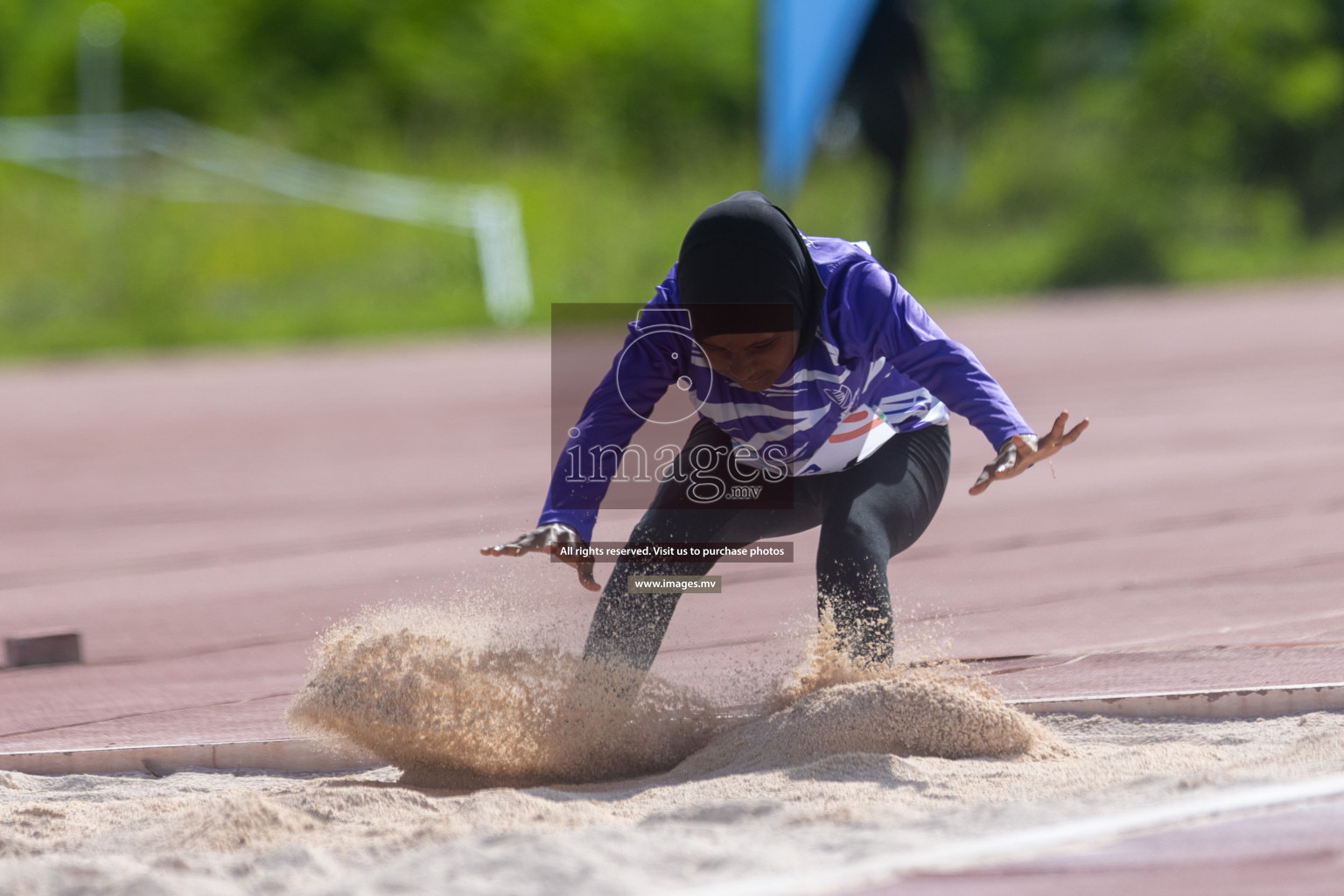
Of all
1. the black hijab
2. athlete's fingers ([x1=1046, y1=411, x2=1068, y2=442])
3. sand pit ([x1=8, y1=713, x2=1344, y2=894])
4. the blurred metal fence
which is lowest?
sand pit ([x1=8, y1=713, x2=1344, y2=894])

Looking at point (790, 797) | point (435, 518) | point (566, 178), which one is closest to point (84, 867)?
point (790, 797)

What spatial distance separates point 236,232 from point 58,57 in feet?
30.8

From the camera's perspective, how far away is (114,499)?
27.0 feet

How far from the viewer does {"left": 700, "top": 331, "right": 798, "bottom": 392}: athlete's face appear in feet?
11.5

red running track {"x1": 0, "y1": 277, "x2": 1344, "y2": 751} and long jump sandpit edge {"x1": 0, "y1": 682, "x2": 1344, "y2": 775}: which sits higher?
red running track {"x1": 0, "y1": 277, "x2": 1344, "y2": 751}

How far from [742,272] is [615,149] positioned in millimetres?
24281

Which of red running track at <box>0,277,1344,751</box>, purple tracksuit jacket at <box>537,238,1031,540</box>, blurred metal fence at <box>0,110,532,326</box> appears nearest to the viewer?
purple tracksuit jacket at <box>537,238,1031,540</box>

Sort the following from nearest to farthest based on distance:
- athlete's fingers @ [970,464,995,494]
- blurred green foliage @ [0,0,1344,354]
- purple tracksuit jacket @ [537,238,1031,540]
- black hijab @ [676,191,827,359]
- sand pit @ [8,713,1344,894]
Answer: sand pit @ [8,713,1344,894], athlete's fingers @ [970,464,995,494], black hijab @ [676,191,827,359], purple tracksuit jacket @ [537,238,1031,540], blurred green foliage @ [0,0,1344,354]

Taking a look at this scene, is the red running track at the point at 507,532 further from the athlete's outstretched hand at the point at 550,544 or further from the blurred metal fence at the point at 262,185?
the blurred metal fence at the point at 262,185

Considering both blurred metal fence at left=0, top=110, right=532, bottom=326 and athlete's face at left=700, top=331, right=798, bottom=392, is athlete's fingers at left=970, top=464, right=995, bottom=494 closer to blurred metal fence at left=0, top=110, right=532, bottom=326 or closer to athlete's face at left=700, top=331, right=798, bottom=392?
athlete's face at left=700, top=331, right=798, bottom=392

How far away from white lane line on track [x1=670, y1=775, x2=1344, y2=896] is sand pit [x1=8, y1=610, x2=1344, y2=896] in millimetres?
40

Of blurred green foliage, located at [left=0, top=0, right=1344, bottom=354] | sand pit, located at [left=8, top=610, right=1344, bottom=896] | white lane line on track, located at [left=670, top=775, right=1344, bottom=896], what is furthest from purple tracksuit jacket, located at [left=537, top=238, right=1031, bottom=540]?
blurred green foliage, located at [left=0, top=0, right=1344, bottom=354]

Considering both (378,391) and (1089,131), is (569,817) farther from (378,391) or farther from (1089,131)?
(1089,131)

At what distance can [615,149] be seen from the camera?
89.5ft
